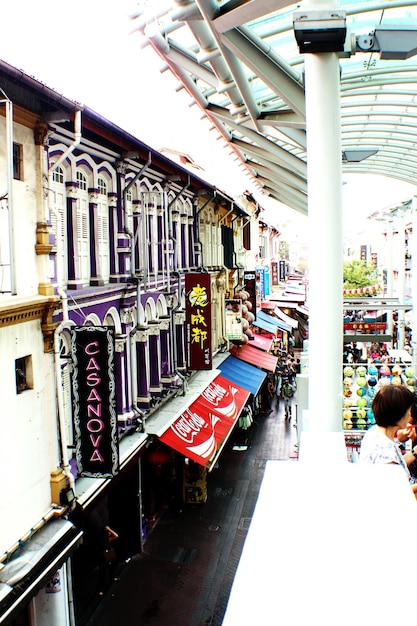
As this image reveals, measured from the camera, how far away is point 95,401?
9.38 m

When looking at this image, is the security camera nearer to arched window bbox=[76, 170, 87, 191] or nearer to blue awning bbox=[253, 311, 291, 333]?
arched window bbox=[76, 170, 87, 191]

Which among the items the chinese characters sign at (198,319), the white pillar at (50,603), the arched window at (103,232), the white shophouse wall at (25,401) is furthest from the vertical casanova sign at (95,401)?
the chinese characters sign at (198,319)

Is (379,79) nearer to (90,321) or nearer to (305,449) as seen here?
(90,321)

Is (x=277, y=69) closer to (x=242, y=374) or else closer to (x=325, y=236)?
(x=325, y=236)

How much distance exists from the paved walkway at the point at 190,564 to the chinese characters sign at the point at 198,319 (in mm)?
3830

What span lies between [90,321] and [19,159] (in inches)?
141

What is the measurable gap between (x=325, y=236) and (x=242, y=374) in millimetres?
17069

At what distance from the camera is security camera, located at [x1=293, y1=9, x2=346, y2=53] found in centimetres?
464

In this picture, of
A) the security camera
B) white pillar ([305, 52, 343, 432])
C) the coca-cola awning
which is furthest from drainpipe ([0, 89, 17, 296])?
the coca-cola awning

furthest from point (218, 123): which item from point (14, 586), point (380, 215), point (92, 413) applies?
point (380, 215)

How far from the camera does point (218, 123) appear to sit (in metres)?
14.2

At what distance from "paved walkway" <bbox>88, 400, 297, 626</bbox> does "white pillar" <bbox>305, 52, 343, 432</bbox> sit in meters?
7.47

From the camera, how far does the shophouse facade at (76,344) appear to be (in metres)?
8.23

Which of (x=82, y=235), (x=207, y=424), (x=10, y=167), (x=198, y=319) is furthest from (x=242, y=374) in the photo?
(x=10, y=167)
